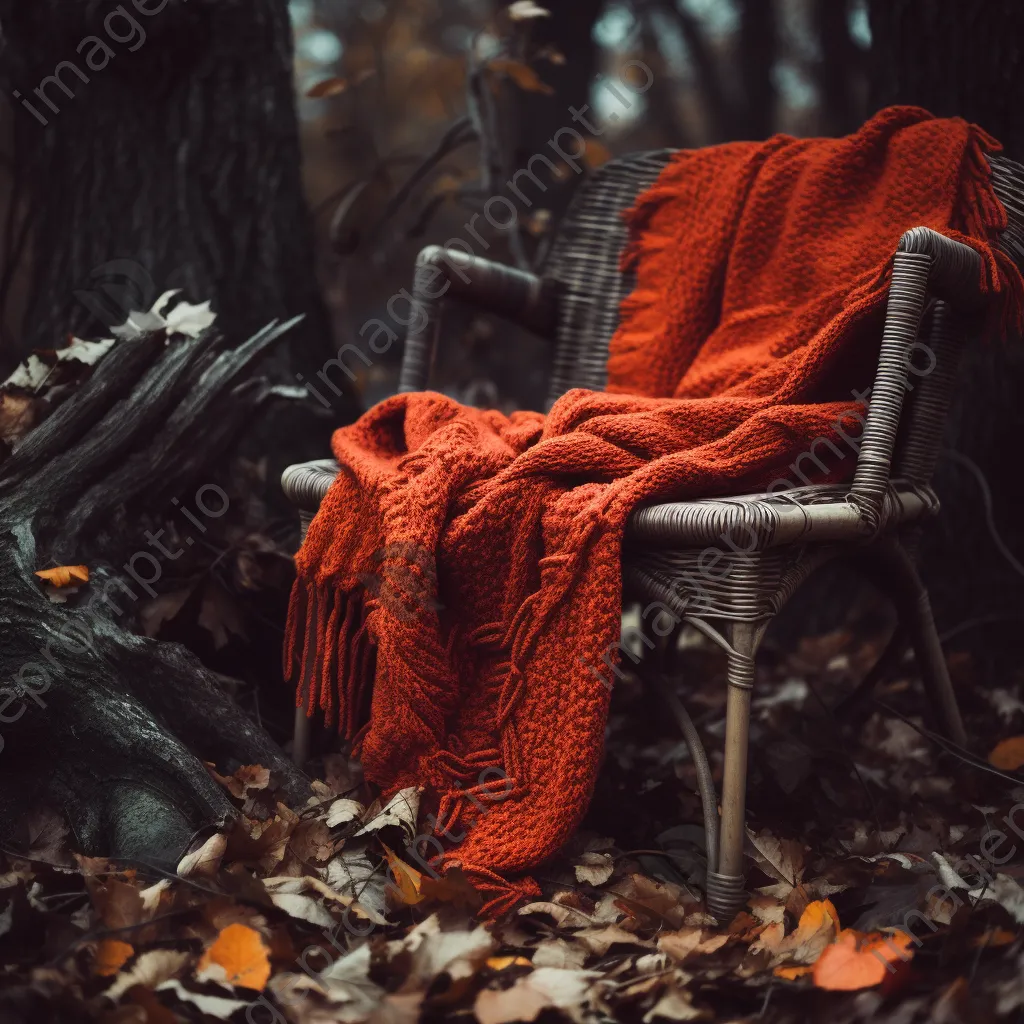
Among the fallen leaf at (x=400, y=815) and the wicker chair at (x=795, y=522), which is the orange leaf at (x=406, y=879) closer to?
the fallen leaf at (x=400, y=815)

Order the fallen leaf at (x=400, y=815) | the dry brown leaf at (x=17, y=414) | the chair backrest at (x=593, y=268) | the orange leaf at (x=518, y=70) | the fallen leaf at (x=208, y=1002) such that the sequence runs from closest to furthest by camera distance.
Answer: the fallen leaf at (x=208, y=1002) → the fallen leaf at (x=400, y=815) → the dry brown leaf at (x=17, y=414) → the chair backrest at (x=593, y=268) → the orange leaf at (x=518, y=70)

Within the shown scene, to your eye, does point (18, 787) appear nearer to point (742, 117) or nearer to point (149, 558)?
point (149, 558)

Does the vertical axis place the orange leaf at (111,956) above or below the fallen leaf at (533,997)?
above

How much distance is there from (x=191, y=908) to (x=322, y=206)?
2.18 m

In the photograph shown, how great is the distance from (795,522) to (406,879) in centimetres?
71

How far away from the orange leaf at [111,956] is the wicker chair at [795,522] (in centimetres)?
63

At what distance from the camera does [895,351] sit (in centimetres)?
148

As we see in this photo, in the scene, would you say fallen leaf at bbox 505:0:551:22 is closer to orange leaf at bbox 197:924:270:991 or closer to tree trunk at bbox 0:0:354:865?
tree trunk at bbox 0:0:354:865

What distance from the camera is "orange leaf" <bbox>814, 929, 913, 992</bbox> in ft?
3.67

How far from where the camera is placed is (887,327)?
1.49m

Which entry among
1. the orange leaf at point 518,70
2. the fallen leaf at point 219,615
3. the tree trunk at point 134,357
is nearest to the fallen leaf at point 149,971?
the tree trunk at point 134,357

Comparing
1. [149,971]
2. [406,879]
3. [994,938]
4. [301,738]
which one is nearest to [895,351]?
[994,938]

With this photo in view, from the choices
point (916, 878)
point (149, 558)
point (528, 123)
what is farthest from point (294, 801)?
point (528, 123)

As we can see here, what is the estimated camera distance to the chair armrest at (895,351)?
4.81 feet
